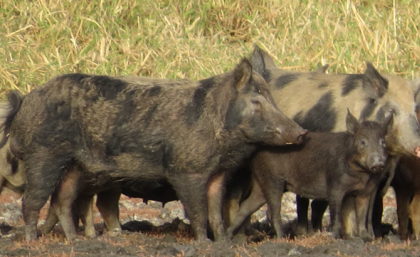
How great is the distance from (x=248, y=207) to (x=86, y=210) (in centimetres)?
184

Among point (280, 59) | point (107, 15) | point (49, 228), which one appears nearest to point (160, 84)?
point (49, 228)

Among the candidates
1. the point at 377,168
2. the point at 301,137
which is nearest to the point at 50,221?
the point at 301,137

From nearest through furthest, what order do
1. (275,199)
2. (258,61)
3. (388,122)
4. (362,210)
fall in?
(388,122)
(362,210)
(275,199)
(258,61)

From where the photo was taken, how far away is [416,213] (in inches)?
386

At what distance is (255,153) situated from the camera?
9445 millimetres

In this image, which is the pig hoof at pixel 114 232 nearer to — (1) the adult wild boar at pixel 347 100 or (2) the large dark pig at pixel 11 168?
(2) the large dark pig at pixel 11 168

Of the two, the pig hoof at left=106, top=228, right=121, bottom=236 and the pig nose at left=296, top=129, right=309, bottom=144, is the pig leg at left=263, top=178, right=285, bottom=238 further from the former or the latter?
the pig hoof at left=106, top=228, right=121, bottom=236

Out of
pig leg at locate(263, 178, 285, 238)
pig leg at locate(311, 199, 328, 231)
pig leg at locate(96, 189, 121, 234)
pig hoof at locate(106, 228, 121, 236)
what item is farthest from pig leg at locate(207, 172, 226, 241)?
pig leg at locate(96, 189, 121, 234)

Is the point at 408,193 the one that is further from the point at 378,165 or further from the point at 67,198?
the point at 67,198

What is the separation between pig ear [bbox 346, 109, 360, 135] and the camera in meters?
8.71

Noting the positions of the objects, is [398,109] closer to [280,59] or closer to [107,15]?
[280,59]

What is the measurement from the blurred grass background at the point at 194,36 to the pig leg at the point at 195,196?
7.32m

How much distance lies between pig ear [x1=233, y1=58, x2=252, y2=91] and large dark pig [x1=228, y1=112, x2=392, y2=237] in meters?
0.69

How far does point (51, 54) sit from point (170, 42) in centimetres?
220
